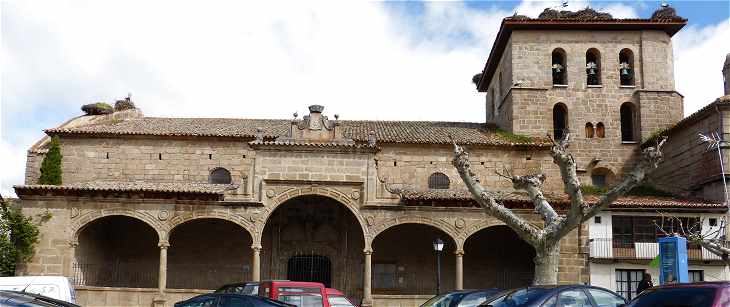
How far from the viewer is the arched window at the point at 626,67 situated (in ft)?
99.1

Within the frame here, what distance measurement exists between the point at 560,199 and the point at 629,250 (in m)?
3.38

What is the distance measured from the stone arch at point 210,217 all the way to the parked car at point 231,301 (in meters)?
9.65

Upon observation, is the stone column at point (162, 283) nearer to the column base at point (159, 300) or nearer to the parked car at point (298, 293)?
the column base at point (159, 300)

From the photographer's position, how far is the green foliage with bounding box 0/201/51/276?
21.8 metres

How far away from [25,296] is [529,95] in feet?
79.1

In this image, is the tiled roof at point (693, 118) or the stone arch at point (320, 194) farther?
the tiled roof at point (693, 118)

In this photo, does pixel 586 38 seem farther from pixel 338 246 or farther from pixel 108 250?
pixel 108 250

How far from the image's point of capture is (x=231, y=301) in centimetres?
1177

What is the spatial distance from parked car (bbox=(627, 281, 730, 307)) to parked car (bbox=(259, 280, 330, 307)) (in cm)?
660

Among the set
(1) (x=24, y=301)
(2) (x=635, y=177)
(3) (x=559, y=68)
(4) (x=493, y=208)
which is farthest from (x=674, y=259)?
(1) (x=24, y=301)

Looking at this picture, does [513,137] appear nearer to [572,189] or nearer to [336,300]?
[572,189]

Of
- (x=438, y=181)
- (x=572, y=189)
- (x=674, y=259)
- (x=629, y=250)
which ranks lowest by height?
(x=674, y=259)

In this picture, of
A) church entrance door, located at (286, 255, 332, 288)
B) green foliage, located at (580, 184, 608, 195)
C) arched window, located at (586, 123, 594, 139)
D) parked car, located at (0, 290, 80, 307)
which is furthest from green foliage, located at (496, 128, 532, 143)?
parked car, located at (0, 290, 80, 307)

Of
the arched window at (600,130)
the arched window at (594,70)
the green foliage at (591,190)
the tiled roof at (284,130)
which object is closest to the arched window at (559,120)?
the arched window at (600,130)
